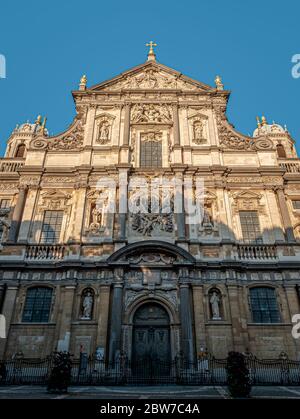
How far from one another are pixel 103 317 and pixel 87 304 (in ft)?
3.51

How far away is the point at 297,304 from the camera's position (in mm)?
15664

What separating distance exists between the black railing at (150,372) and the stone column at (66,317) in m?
0.83

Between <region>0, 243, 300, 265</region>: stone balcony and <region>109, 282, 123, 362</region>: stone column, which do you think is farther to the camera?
<region>0, 243, 300, 265</region>: stone balcony

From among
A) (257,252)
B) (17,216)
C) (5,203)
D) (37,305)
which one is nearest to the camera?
(37,305)

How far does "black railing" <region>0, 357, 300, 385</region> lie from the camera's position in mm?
13133

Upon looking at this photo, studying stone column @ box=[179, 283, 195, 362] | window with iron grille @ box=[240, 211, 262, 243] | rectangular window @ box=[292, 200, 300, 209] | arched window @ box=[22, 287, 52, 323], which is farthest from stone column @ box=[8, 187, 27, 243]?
rectangular window @ box=[292, 200, 300, 209]

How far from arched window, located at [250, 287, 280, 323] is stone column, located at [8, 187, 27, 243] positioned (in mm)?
12411

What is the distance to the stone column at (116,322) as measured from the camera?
47.3 feet

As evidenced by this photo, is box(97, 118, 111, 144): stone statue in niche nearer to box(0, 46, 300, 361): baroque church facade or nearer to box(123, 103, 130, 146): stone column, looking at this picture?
box(0, 46, 300, 361): baroque church facade

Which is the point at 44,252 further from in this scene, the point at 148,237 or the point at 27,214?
the point at 148,237

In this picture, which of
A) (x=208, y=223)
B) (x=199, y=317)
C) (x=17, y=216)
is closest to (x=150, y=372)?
(x=199, y=317)

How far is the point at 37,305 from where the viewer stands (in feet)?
52.5

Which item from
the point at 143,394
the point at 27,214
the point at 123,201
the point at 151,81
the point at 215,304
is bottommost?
the point at 143,394
